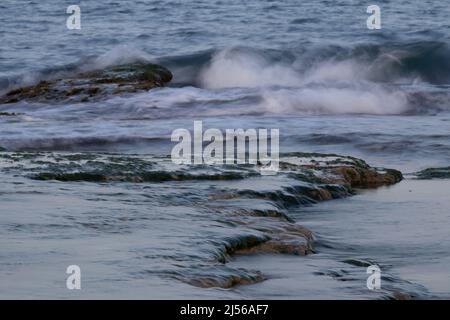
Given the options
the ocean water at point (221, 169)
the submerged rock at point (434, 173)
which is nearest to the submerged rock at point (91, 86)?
the ocean water at point (221, 169)

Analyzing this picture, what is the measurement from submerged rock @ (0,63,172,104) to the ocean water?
33cm

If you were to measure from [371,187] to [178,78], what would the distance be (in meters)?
9.28

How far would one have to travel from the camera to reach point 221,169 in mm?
6938

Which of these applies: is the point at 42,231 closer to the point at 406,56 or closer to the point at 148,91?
the point at 148,91

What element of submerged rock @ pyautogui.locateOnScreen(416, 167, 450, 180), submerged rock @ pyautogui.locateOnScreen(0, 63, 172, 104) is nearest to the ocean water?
submerged rock @ pyautogui.locateOnScreen(416, 167, 450, 180)

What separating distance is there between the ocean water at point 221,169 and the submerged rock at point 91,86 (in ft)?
1.09

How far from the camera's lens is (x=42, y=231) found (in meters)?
4.88

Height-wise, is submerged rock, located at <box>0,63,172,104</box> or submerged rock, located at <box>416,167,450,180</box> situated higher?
submerged rock, located at <box>416,167,450,180</box>

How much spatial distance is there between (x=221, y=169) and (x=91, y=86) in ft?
21.8

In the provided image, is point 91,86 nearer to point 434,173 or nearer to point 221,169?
point 434,173

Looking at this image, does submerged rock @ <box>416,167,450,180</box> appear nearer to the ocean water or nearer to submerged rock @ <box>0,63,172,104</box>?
the ocean water

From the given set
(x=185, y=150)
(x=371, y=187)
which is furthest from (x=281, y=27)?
(x=371, y=187)

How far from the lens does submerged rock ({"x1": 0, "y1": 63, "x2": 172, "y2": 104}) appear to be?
12.9m
